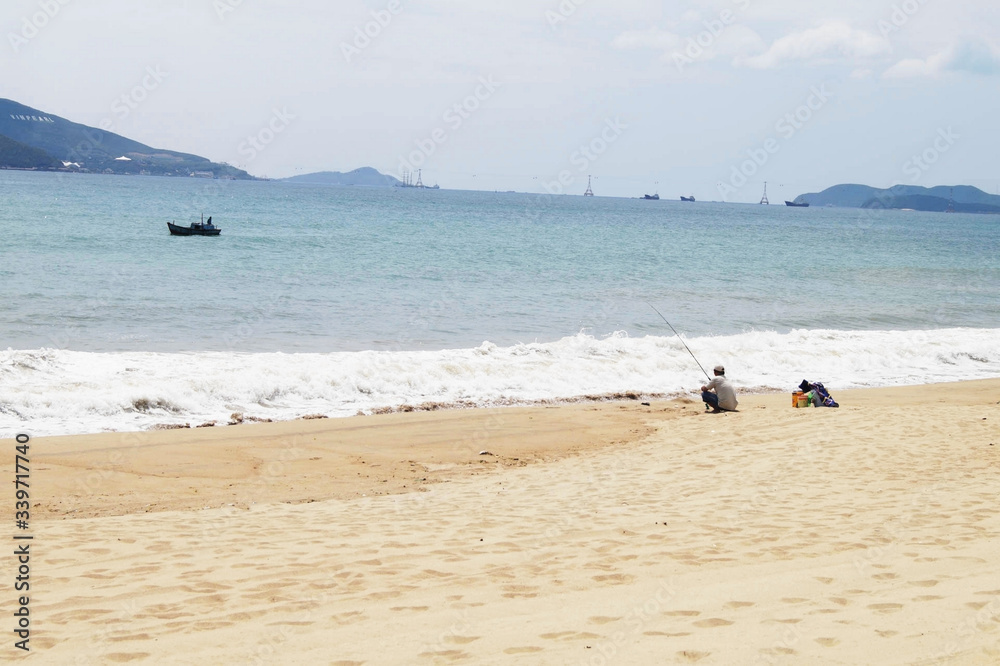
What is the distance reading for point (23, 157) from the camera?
513 ft

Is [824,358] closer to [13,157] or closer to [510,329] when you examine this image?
[510,329]

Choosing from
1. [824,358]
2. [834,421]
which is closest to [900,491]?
[834,421]

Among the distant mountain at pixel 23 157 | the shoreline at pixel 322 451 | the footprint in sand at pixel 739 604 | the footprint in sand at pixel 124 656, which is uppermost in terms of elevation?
the distant mountain at pixel 23 157

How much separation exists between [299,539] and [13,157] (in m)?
179

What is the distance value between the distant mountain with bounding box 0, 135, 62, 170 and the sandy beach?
172638 millimetres

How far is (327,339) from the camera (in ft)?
61.6

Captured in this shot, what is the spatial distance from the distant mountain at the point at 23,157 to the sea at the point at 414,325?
13376 centimetres

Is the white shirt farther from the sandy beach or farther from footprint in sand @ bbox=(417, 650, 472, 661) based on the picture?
footprint in sand @ bbox=(417, 650, 472, 661)

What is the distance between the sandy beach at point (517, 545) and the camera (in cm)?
462

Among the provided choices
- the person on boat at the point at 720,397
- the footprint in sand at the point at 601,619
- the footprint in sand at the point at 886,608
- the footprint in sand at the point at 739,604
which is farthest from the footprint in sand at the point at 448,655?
the person on boat at the point at 720,397

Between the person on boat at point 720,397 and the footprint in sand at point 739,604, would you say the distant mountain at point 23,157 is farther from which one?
the footprint in sand at point 739,604

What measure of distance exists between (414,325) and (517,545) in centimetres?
1489

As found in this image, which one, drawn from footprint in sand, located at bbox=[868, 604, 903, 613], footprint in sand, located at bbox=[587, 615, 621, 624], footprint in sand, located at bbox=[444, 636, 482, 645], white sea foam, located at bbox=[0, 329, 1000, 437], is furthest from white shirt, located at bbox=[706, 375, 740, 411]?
footprint in sand, located at bbox=[444, 636, 482, 645]

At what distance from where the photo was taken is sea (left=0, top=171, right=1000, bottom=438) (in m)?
13.8
